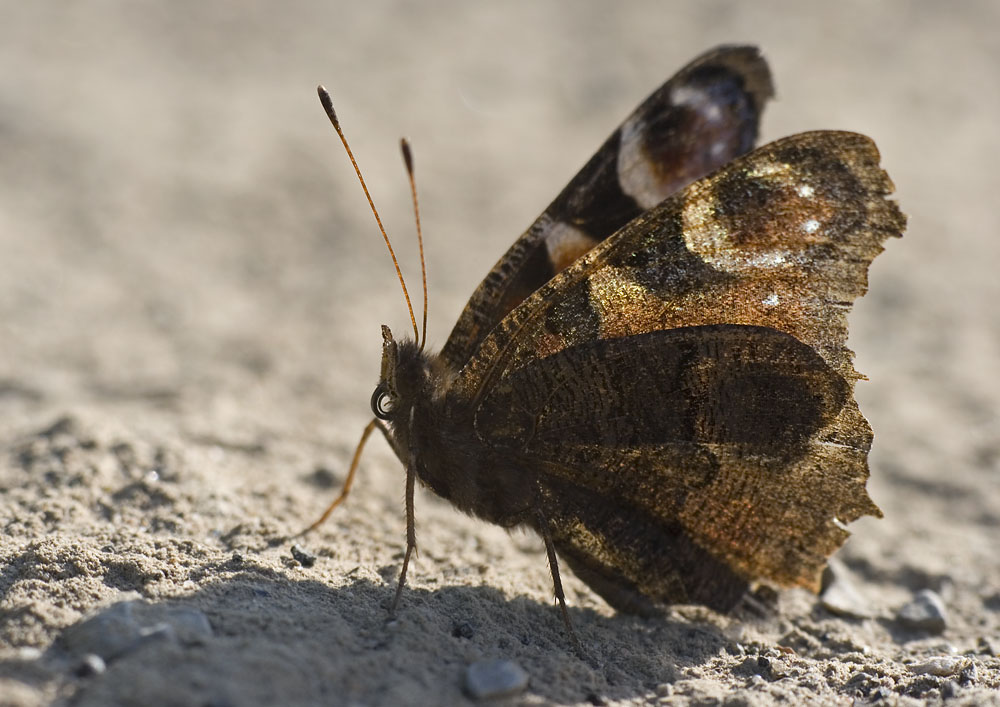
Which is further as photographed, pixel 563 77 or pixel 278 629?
pixel 563 77

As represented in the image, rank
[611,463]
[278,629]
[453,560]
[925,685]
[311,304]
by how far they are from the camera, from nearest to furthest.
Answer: [278,629], [925,685], [611,463], [453,560], [311,304]

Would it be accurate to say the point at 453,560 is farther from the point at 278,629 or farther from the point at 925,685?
the point at 925,685

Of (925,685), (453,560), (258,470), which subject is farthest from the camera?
(258,470)

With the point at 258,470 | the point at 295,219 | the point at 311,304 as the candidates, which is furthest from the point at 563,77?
the point at 258,470

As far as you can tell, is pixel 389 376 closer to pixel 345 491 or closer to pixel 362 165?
pixel 345 491

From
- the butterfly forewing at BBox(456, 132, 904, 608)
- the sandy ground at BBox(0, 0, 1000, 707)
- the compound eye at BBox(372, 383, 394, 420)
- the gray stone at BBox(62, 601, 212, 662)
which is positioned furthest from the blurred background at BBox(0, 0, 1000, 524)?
the gray stone at BBox(62, 601, 212, 662)

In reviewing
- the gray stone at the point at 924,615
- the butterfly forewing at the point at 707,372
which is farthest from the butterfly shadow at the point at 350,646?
the gray stone at the point at 924,615
